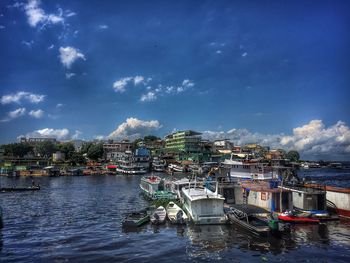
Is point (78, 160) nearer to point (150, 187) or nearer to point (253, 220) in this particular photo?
point (150, 187)

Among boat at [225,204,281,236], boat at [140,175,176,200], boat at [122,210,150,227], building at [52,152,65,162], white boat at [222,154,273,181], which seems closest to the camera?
boat at [225,204,281,236]

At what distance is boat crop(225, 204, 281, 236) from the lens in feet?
98.4

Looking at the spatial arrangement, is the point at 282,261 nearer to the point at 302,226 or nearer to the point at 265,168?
the point at 302,226

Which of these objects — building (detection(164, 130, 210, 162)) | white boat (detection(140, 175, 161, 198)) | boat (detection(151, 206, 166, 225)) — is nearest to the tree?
building (detection(164, 130, 210, 162))

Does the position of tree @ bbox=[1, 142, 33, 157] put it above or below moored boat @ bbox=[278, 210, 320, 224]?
above

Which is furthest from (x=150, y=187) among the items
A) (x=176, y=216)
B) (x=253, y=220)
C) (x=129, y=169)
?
(x=129, y=169)

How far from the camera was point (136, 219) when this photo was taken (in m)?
36.1

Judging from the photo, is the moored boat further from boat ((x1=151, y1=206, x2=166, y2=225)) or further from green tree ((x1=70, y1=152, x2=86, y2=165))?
green tree ((x1=70, y1=152, x2=86, y2=165))

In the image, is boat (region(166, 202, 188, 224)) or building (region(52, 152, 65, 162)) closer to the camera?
boat (region(166, 202, 188, 224))

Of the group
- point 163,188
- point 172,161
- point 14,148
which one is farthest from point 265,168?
point 14,148

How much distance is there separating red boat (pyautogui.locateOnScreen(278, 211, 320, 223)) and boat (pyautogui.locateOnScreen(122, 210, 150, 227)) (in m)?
15.1

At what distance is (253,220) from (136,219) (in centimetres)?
1292

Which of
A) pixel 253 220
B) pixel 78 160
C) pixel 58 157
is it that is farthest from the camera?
pixel 58 157

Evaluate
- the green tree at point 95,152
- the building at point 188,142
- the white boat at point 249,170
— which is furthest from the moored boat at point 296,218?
Result: the green tree at point 95,152
